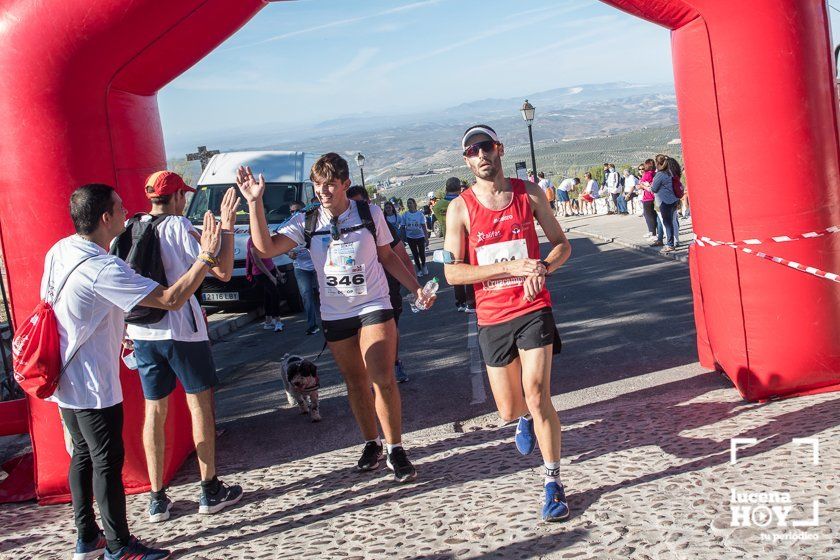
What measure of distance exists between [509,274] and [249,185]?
1.52 meters

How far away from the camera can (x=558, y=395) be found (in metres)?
6.70

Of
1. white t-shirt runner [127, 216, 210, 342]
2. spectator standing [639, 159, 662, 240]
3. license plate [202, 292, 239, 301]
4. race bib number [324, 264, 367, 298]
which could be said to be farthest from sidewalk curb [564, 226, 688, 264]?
white t-shirt runner [127, 216, 210, 342]

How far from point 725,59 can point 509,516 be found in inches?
129

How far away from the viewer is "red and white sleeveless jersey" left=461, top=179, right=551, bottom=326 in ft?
14.3

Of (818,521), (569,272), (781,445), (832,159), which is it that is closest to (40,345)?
(818,521)

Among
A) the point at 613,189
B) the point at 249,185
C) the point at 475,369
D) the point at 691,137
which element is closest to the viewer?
the point at 249,185

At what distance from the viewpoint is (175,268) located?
4695mm

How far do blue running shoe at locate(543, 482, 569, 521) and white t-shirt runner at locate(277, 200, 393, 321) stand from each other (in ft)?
4.99

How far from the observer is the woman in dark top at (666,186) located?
15.1 metres

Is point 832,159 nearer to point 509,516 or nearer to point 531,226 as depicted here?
point 531,226

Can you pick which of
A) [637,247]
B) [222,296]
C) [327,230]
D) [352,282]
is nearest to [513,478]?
[352,282]

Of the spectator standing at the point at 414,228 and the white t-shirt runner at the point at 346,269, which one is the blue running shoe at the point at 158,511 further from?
the spectator standing at the point at 414,228

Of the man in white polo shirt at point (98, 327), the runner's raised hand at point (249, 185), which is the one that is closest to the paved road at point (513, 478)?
the man in white polo shirt at point (98, 327)

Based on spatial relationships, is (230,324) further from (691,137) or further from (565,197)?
(565,197)
